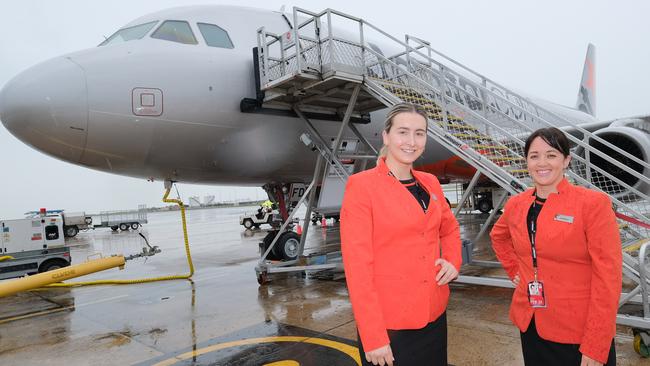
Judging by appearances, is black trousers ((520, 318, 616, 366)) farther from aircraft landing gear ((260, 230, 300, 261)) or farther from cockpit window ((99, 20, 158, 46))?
cockpit window ((99, 20, 158, 46))

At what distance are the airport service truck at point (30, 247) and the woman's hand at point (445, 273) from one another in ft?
30.7

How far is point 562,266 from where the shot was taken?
2049 millimetres

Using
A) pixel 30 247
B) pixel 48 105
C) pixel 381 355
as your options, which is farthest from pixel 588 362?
pixel 30 247

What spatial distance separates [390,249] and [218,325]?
3.80m

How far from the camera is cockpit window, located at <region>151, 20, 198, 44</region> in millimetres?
6520

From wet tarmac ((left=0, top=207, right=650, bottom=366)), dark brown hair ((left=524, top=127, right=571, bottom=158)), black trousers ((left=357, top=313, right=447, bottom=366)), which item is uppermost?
dark brown hair ((left=524, top=127, right=571, bottom=158))

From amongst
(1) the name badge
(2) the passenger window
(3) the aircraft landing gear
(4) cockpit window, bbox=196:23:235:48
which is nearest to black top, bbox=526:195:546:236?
(1) the name badge

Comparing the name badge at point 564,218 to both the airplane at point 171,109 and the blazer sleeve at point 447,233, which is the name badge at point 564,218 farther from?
the airplane at point 171,109

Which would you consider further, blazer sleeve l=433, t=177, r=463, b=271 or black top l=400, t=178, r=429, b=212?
blazer sleeve l=433, t=177, r=463, b=271

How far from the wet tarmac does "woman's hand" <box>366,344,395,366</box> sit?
2.13 meters

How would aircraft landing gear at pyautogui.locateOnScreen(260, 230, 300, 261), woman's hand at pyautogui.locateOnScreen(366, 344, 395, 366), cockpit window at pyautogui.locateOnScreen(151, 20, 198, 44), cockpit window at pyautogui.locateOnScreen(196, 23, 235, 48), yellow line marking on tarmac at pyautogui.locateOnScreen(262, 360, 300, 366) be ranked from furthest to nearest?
1. aircraft landing gear at pyautogui.locateOnScreen(260, 230, 300, 261)
2. cockpit window at pyautogui.locateOnScreen(196, 23, 235, 48)
3. cockpit window at pyautogui.locateOnScreen(151, 20, 198, 44)
4. yellow line marking on tarmac at pyautogui.locateOnScreen(262, 360, 300, 366)
5. woman's hand at pyautogui.locateOnScreen(366, 344, 395, 366)

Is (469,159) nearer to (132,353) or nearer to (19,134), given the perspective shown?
(132,353)

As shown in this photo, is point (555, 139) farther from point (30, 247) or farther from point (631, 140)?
point (30, 247)

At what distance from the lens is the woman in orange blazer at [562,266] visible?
6.14 ft
